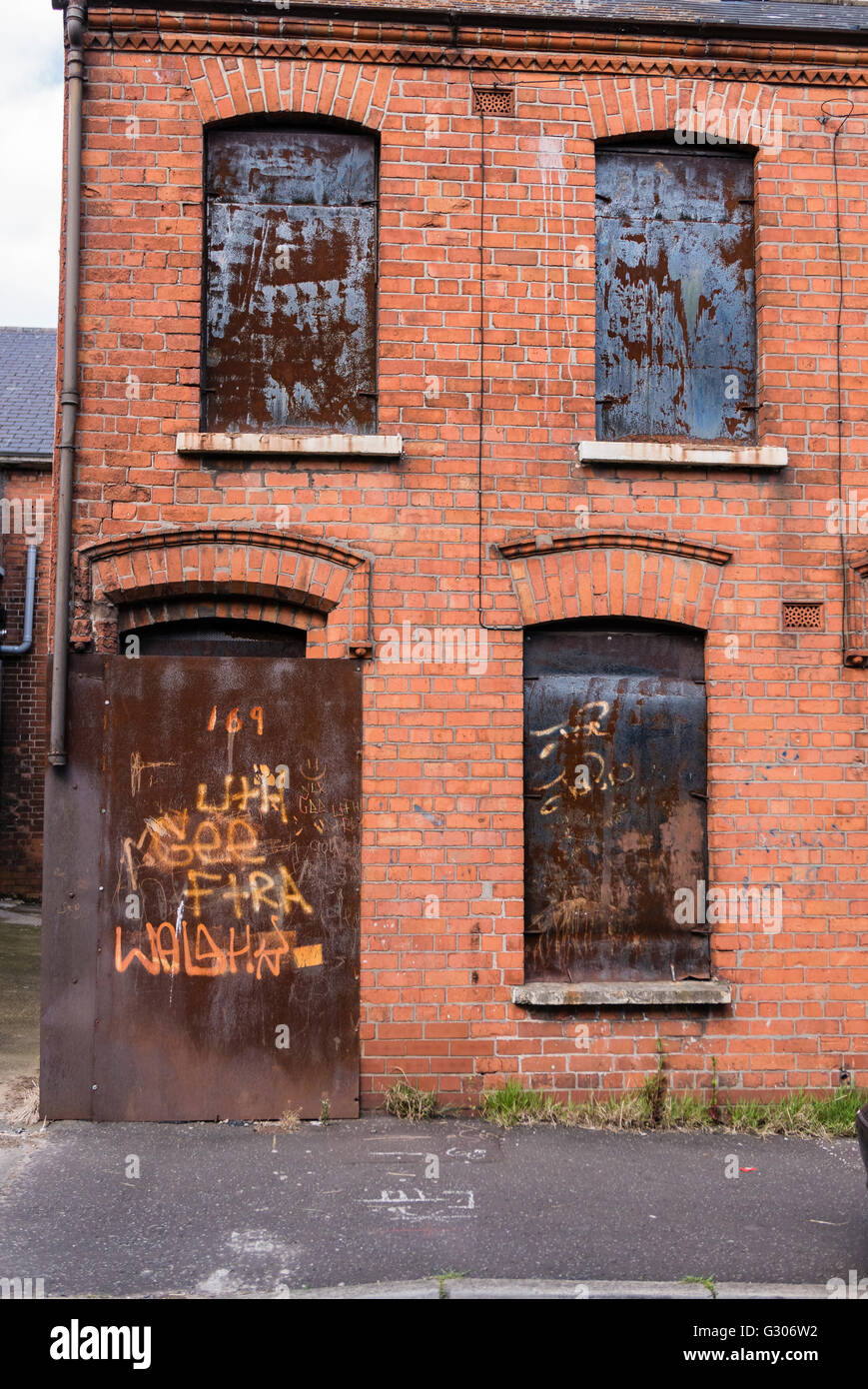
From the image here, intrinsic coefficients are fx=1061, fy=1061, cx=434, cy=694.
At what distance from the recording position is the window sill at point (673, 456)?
6484 mm

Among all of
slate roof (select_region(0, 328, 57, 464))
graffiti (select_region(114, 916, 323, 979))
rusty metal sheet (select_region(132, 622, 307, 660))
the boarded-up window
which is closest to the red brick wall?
slate roof (select_region(0, 328, 57, 464))

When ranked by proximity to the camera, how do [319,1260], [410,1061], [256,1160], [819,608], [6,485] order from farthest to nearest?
[6,485]
[819,608]
[410,1061]
[256,1160]
[319,1260]

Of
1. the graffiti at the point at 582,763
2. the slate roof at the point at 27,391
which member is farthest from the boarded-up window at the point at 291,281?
the slate roof at the point at 27,391

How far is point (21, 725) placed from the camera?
1583 centimetres

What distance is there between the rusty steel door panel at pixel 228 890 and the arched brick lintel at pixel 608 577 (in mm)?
1243

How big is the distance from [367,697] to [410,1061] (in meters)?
2.15

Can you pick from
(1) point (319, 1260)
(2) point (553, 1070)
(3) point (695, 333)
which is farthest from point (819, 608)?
(1) point (319, 1260)

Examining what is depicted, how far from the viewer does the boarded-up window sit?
21.6ft

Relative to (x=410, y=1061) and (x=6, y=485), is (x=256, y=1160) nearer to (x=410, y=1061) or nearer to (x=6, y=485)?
(x=410, y=1061)

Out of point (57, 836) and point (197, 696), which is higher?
point (197, 696)

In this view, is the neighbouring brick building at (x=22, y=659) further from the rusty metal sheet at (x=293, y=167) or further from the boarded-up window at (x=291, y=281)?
the rusty metal sheet at (x=293, y=167)

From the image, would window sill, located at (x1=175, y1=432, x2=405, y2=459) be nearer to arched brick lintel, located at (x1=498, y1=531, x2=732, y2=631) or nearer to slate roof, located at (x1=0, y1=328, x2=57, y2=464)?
arched brick lintel, located at (x1=498, y1=531, x2=732, y2=631)

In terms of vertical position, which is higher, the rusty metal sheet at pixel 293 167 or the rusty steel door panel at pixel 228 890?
the rusty metal sheet at pixel 293 167

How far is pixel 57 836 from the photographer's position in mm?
6223
